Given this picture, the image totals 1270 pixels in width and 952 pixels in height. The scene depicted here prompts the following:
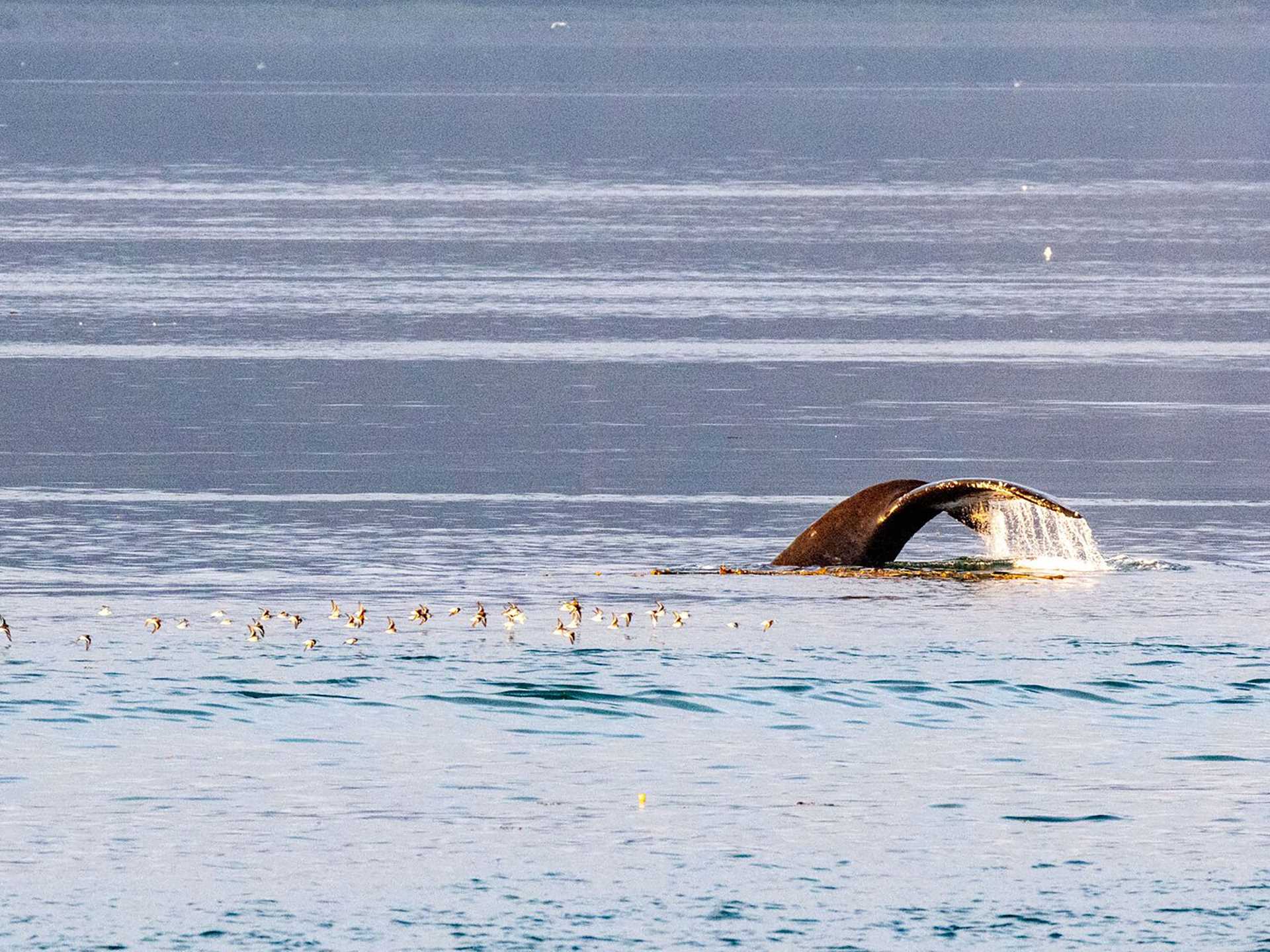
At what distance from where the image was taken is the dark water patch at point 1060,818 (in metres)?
11.9

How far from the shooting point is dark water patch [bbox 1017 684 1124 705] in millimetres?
14023

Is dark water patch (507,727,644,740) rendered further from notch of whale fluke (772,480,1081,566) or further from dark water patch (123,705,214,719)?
notch of whale fluke (772,480,1081,566)

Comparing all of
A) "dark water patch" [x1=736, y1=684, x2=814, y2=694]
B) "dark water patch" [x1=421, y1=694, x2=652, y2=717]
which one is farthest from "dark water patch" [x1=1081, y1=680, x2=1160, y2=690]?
"dark water patch" [x1=421, y1=694, x2=652, y2=717]

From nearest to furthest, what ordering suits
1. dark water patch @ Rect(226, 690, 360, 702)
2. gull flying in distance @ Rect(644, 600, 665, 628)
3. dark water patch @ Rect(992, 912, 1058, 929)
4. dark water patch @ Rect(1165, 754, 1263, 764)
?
1. dark water patch @ Rect(992, 912, 1058, 929)
2. dark water patch @ Rect(1165, 754, 1263, 764)
3. dark water patch @ Rect(226, 690, 360, 702)
4. gull flying in distance @ Rect(644, 600, 665, 628)

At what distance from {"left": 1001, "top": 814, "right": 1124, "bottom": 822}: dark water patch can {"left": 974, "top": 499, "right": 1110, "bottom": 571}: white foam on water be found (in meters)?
6.32

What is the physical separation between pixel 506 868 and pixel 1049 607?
6243 millimetres

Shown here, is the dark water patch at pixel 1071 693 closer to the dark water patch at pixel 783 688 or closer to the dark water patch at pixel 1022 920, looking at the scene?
the dark water patch at pixel 783 688

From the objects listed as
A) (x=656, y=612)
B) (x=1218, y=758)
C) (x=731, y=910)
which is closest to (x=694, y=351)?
(x=656, y=612)

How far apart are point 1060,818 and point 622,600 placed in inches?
218

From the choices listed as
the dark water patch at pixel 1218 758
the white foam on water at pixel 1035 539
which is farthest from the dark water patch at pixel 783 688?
the white foam on water at pixel 1035 539

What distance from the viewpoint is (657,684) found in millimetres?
14328

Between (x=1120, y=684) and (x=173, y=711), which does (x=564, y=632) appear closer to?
(x=173, y=711)

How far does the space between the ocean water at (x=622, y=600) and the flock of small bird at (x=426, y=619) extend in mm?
103

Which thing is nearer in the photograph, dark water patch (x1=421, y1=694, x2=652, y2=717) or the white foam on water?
dark water patch (x1=421, y1=694, x2=652, y2=717)
